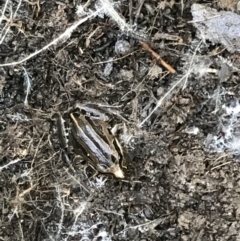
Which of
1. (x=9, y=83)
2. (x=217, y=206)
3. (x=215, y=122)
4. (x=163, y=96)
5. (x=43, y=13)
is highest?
(x=43, y=13)

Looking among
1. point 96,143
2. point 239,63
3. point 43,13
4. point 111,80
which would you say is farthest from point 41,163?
point 239,63

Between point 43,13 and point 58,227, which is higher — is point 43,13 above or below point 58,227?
above

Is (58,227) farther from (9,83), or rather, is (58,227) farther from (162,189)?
(9,83)

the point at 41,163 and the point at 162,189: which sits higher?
the point at 41,163

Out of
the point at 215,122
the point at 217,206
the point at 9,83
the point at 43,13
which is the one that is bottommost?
the point at 217,206

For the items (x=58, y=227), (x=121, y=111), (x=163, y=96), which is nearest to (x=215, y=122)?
(x=163, y=96)

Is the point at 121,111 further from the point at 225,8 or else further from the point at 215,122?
the point at 225,8
